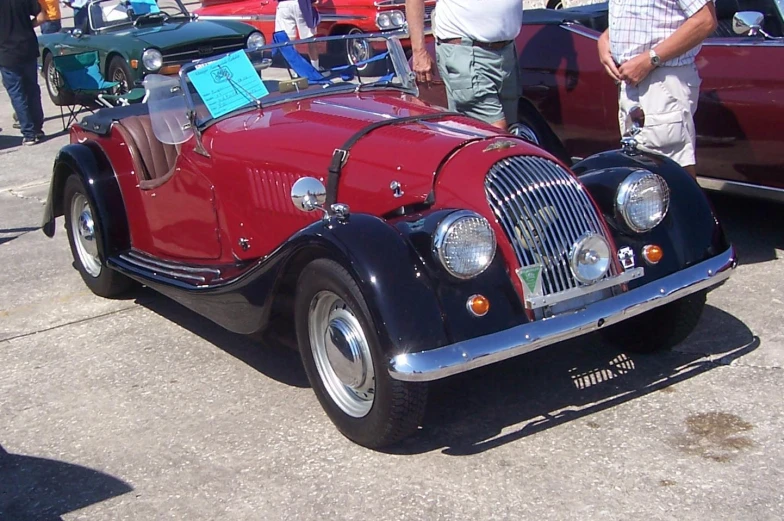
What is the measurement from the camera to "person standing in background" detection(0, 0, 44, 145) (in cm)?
1038

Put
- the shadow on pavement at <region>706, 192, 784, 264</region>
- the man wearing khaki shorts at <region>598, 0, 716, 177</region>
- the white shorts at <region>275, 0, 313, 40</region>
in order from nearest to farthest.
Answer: the man wearing khaki shorts at <region>598, 0, 716, 177</region>, the shadow on pavement at <region>706, 192, 784, 264</region>, the white shorts at <region>275, 0, 313, 40</region>

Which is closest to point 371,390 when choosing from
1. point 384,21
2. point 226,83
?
point 226,83

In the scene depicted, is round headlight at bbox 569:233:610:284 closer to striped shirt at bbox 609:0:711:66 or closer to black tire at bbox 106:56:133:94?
striped shirt at bbox 609:0:711:66

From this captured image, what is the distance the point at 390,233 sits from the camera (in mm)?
3455

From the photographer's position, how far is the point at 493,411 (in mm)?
3855

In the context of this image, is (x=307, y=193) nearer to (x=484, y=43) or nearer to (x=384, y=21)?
(x=484, y=43)

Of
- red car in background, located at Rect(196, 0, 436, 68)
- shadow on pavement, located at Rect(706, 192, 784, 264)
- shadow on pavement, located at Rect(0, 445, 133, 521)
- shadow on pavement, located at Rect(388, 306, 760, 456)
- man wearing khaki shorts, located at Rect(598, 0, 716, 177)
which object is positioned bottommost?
shadow on pavement, located at Rect(706, 192, 784, 264)

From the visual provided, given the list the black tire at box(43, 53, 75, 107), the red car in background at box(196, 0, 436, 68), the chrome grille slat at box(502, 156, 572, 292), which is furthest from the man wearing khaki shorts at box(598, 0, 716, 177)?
the black tire at box(43, 53, 75, 107)

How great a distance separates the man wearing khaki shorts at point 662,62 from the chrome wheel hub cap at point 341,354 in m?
2.08

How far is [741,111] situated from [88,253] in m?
3.80

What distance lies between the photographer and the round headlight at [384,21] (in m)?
10.9

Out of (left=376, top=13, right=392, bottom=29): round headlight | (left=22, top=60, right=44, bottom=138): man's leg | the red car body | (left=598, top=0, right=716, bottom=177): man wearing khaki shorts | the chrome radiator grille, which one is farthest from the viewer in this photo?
the red car body

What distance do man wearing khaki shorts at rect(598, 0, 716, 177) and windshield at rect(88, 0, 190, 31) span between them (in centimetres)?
861

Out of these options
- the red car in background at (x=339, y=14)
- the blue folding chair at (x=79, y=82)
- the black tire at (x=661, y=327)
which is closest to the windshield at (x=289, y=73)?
the black tire at (x=661, y=327)
